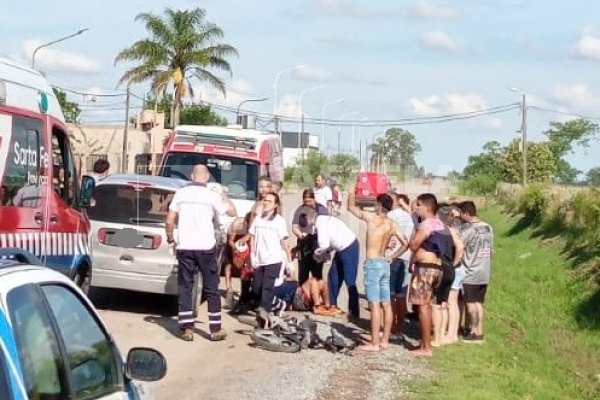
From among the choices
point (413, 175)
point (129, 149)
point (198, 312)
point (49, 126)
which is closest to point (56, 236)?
point (49, 126)

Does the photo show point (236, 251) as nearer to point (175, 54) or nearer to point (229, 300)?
point (229, 300)

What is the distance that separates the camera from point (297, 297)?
16281 mm

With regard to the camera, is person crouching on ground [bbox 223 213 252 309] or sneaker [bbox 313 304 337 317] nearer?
person crouching on ground [bbox 223 213 252 309]

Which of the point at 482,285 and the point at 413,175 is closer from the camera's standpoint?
the point at 482,285

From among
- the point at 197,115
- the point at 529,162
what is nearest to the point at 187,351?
the point at 197,115

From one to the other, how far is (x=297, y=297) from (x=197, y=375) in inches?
198

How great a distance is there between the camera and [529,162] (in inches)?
3374

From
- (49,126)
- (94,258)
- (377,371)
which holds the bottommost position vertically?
(377,371)

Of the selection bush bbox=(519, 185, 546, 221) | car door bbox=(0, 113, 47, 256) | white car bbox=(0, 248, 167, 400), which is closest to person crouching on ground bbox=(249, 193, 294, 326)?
car door bbox=(0, 113, 47, 256)

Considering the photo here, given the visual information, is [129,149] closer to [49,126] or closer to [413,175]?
[413,175]

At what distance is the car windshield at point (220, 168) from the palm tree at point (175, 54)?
35644mm

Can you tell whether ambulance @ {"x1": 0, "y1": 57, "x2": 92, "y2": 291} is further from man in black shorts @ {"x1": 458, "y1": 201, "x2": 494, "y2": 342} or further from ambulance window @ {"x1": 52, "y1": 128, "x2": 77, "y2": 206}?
man in black shorts @ {"x1": 458, "y1": 201, "x2": 494, "y2": 342}

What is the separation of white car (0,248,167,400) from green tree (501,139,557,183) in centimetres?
7768

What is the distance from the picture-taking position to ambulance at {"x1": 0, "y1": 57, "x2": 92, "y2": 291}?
10.0m
